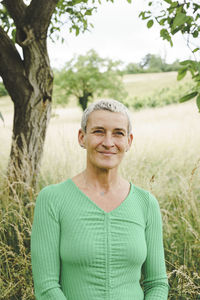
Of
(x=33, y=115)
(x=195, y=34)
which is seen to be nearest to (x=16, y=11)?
(x=33, y=115)

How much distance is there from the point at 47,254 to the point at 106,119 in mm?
629

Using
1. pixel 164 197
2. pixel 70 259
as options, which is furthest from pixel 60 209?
pixel 164 197

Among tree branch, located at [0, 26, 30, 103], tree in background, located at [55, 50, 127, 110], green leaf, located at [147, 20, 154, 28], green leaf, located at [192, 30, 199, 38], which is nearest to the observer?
green leaf, located at [192, 30, 199, 38]

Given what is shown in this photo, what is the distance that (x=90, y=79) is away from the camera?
29859 millimetres

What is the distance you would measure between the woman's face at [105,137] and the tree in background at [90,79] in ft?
94.3

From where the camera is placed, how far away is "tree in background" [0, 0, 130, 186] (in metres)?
3.21

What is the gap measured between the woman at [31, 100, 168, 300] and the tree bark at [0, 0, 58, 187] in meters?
1.79

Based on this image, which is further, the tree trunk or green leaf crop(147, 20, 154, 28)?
the tree trunk

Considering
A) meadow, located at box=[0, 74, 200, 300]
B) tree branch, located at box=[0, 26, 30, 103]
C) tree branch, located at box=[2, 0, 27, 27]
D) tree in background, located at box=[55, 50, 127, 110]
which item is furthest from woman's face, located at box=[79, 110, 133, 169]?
tree in background, located at box=[55, 50, 127, 110]

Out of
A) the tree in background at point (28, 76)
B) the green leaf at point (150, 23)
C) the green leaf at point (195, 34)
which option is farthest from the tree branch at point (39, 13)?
the green leaf at point (195, 34)

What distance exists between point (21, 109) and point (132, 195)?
2.25m

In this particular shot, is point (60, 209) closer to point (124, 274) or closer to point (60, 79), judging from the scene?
point (124, 274)

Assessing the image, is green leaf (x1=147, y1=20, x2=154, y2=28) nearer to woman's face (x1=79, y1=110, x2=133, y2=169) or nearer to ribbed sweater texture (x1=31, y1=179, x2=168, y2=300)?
woman's face (x1=79, y1=110, x2=133, y2=169)

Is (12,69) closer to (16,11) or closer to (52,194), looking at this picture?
(16,11)
